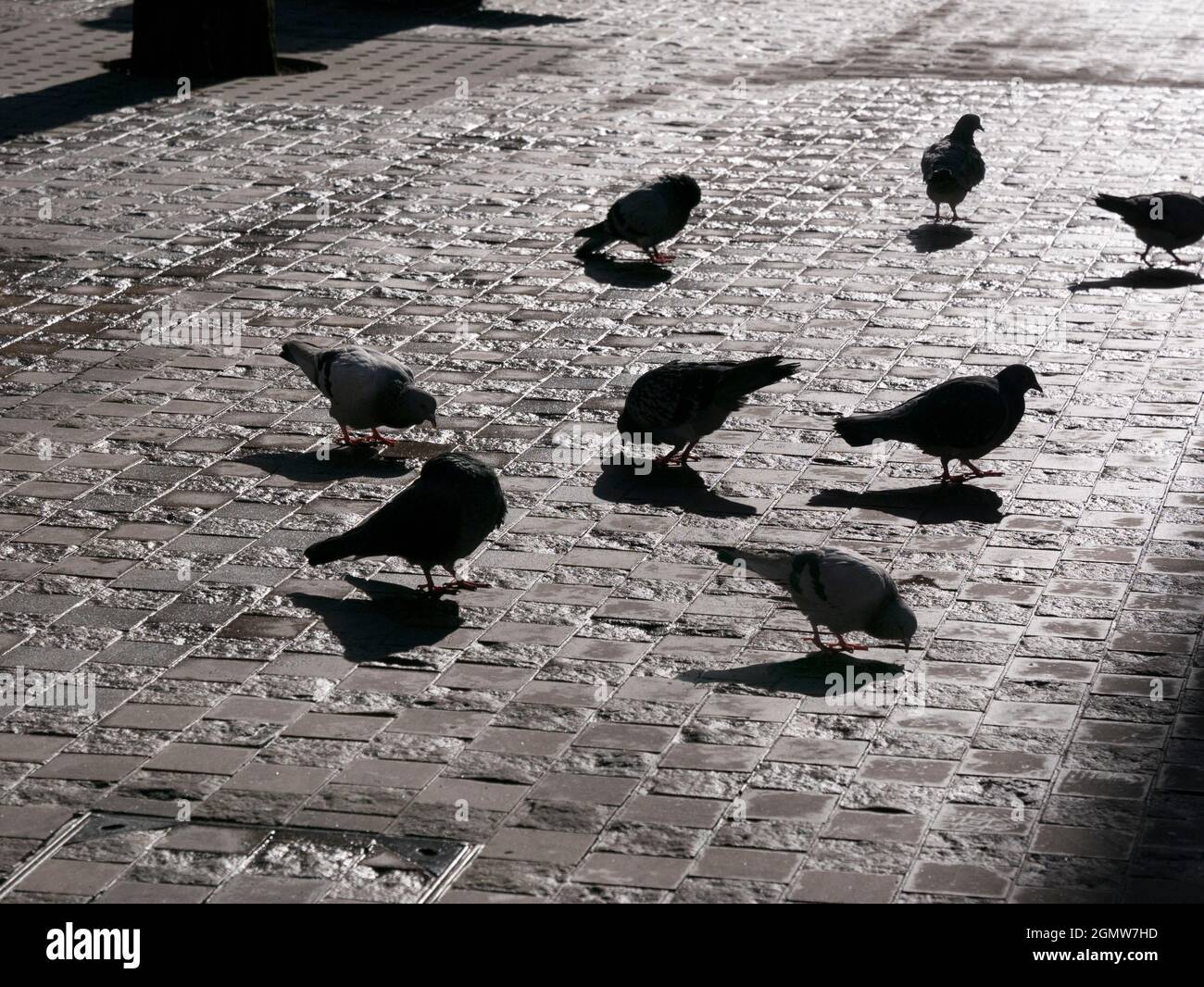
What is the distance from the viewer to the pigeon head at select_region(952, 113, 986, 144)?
14.3 metres

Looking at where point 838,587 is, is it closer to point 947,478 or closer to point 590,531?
point 590,531

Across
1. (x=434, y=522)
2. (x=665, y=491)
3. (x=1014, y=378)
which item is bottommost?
(x=665, y=491)

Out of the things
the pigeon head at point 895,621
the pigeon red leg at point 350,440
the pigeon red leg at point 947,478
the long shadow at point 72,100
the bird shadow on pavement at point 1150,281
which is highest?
the pigeon head at point 895,621

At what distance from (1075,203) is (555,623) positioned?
8.63m

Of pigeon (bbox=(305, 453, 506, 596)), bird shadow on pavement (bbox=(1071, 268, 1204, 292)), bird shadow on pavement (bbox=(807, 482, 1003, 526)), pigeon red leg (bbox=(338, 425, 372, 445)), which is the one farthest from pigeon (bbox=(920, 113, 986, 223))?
pigeon (bbox=(305, 453, 506, 596))

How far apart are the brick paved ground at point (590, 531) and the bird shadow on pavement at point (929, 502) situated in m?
0.03

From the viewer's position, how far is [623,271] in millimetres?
12914

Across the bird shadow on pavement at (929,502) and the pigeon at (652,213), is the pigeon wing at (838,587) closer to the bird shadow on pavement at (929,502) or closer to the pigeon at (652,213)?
the bird shadow on pavement at (929,502)

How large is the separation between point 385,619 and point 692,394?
225 centimetres

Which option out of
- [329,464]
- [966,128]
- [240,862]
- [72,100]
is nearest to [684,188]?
[966,128]

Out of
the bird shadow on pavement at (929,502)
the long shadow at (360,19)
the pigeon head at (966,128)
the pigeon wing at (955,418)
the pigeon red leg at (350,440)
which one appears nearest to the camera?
the bird shadow on pavement at (929,502)

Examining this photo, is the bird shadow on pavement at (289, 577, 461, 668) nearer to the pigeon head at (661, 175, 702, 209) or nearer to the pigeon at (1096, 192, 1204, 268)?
the pigeon head at (661, 175, 702, 209)

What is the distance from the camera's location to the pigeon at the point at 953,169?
13664 mm

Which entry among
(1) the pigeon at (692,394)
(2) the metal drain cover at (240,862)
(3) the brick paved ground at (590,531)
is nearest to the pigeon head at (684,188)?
(3) the brick paved ground at (590,531)
